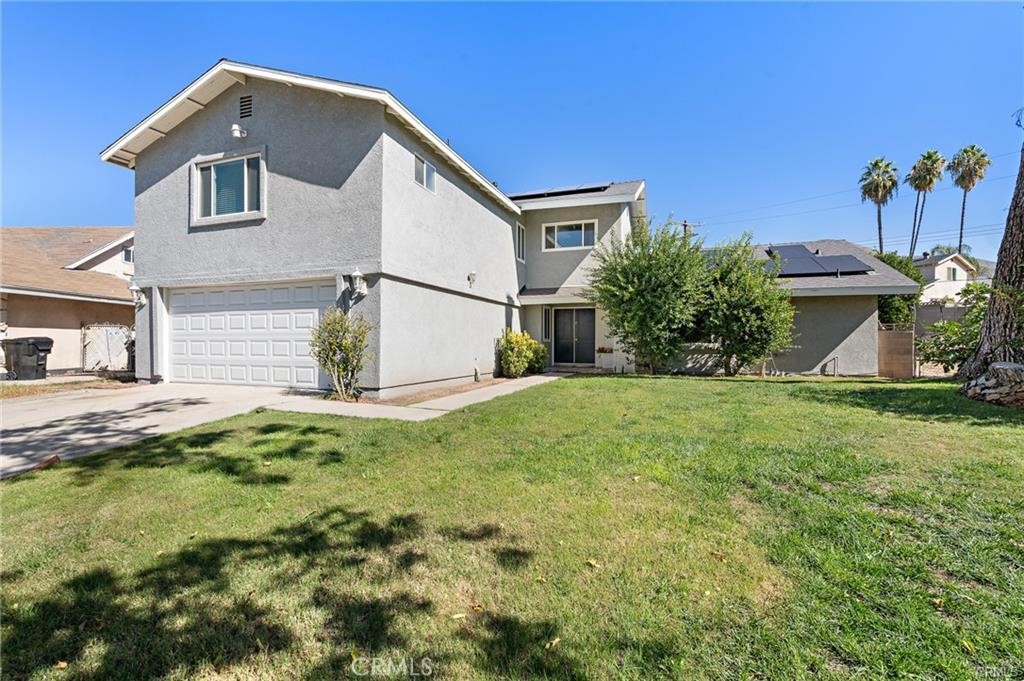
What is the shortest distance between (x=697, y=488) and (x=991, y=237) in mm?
68538

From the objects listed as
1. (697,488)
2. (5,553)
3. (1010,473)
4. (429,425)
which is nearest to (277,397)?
(429,425)

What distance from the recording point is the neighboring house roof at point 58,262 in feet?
44.9

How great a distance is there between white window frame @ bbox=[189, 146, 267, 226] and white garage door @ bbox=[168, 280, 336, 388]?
1.65m

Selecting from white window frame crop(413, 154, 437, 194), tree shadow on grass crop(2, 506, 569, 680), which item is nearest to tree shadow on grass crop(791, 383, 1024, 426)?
tree shadow on grass crop(2, 506, 569, 680)

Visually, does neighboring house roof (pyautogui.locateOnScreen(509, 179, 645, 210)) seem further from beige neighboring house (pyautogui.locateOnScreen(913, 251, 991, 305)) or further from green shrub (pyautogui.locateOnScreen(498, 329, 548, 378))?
beige neighboring house (pyautogui.locateOnScreen(913, 251, 991, 305))

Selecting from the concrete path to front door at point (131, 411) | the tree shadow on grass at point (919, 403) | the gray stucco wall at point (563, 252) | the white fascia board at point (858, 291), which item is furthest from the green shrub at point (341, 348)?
the white fascia board at point (858, 291)

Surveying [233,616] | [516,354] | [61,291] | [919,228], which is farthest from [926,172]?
[61,291]

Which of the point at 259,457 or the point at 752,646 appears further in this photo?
the point at 259,457

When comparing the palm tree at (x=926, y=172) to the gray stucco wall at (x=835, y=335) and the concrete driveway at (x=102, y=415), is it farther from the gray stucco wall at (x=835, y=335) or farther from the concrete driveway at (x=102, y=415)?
the concrete driveway at (x=102, y=415)

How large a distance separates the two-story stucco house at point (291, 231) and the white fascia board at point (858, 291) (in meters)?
11.0

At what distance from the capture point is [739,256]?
13.7 metres

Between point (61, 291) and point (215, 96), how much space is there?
29.2ft

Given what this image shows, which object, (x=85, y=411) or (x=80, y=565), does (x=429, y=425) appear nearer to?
(x=80, y=565)

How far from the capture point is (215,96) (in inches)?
428
